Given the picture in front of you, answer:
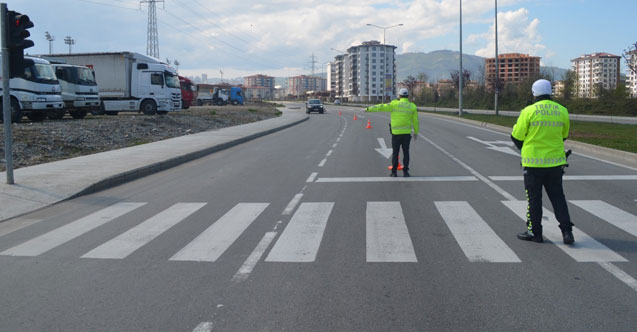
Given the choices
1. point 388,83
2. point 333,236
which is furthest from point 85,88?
point 388,83

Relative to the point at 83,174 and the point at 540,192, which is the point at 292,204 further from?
the point at 83,174

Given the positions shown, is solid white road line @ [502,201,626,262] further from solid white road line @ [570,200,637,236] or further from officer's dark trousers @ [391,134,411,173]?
officer's dark trousers @ [391,134,411,173]

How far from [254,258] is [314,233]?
1.27m

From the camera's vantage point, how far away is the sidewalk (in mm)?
9594

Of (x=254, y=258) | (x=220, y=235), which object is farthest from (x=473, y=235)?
(x=220, y=235)

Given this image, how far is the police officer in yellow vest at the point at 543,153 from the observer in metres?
6.50

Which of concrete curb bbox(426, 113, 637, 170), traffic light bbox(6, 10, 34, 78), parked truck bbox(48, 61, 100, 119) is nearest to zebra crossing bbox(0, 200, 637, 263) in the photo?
traffic light bbox(6, 10, 34, 78)

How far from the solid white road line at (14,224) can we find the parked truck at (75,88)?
23148 mm

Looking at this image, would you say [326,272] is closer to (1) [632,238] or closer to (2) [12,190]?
(1) [632,238]

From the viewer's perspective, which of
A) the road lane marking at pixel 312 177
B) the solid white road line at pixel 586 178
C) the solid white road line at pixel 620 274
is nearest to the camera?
the solid white road line at pixel 620 274

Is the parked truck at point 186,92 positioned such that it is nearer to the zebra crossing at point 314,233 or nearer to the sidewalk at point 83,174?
the sidewalk at point 83,174

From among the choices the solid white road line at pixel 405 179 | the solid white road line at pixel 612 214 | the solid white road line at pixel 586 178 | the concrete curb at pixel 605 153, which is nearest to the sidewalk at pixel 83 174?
the solid white road line at pixel 405 179

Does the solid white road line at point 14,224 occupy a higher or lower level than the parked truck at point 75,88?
lower

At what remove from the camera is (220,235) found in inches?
277
